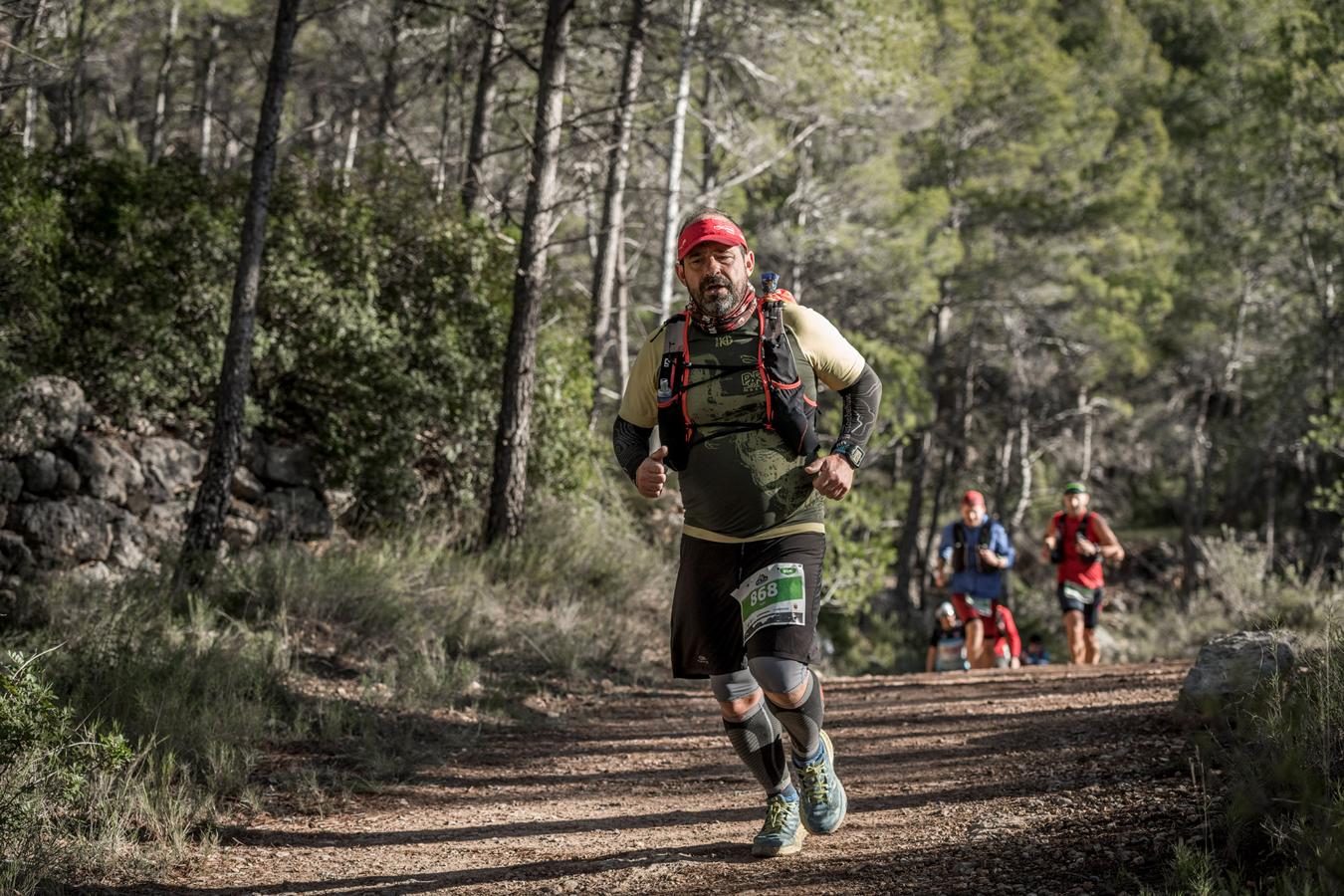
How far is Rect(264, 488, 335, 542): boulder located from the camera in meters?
10.5

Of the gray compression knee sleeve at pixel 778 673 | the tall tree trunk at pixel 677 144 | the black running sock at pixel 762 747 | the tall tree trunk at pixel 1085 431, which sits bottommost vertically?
the black running sock at pixel 762 747

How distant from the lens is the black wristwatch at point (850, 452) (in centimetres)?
420

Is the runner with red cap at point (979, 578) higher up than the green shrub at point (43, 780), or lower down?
higher up

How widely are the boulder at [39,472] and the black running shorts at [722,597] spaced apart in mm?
6629

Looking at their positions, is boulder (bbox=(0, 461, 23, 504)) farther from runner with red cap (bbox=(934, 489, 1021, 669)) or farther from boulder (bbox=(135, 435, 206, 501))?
runner with red cap (bbox=(934, 489, 1021, 669))

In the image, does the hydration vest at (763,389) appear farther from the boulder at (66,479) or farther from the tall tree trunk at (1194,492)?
the tall tree trunk at (1194,492)

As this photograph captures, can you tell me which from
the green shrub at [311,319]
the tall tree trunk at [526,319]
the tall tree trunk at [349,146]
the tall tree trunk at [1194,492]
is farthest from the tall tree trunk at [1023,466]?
the tall tree trunk at [526,319]

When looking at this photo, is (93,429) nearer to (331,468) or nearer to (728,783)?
(331,468)

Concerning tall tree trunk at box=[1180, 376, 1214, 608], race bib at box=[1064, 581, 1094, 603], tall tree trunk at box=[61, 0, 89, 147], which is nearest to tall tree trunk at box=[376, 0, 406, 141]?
tall tree trunk at box=[61, 0, 89, 147]

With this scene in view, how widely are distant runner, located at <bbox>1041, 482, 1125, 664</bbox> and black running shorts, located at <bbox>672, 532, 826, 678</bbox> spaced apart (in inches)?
274

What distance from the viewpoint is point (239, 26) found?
80.6 ft

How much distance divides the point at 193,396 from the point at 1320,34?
725 inches

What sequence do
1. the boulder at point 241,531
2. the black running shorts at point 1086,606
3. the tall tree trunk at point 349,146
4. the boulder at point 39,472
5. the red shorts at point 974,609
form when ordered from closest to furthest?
the boulder at point 39,472 → the boulder at point 241,531 → the black running shorts at point 1086,606 → the red shorts at point 974,609 → the tall tree trunk at point 349,146

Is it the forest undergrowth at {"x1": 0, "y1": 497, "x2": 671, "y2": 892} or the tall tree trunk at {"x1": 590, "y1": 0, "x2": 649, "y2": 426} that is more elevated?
the tall tree trunk at {"x1": 590, "y1": 0, "x2": 649, "y2": 426}
